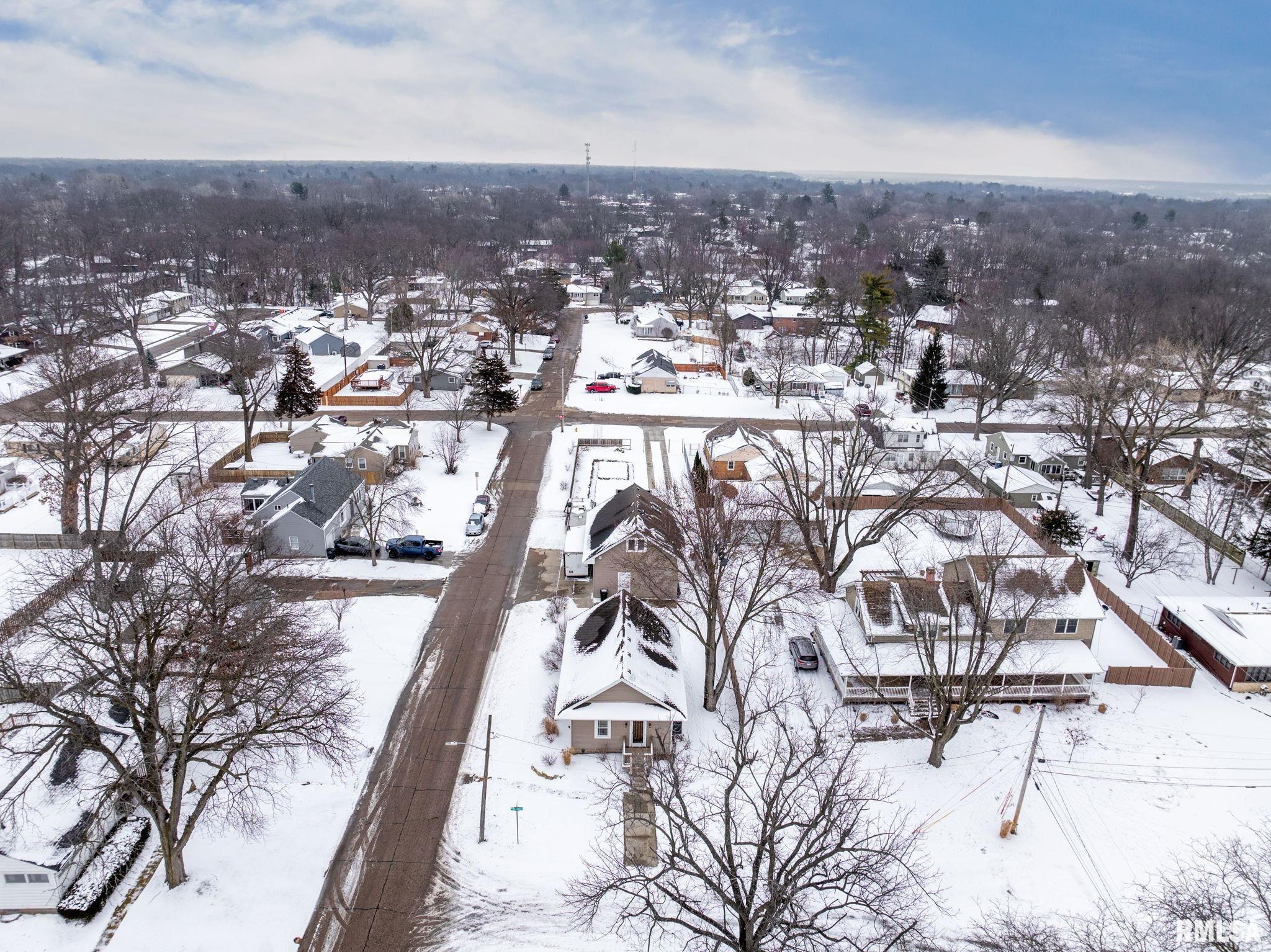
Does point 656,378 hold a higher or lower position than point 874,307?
lower

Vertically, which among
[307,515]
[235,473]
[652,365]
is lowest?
[235,473]

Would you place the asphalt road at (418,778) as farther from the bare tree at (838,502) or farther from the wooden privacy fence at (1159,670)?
the wooden privacy fence at (1159,670)

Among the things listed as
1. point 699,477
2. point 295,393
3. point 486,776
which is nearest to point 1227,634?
point 699,477

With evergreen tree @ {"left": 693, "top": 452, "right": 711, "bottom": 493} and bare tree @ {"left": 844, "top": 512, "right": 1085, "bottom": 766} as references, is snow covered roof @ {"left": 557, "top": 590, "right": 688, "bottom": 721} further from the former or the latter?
evergreen tree @ {"left": 693, "top": 452, "right": 711, "bottom": 493}

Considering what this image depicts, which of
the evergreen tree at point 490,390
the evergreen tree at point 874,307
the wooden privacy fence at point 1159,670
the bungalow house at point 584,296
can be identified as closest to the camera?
the wooden privacy fence at point 1159,670

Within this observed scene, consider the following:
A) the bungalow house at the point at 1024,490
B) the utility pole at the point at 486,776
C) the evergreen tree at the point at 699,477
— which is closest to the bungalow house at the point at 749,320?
the bungalow house at the point at 1024,490

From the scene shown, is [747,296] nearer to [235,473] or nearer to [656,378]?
[656,378]
